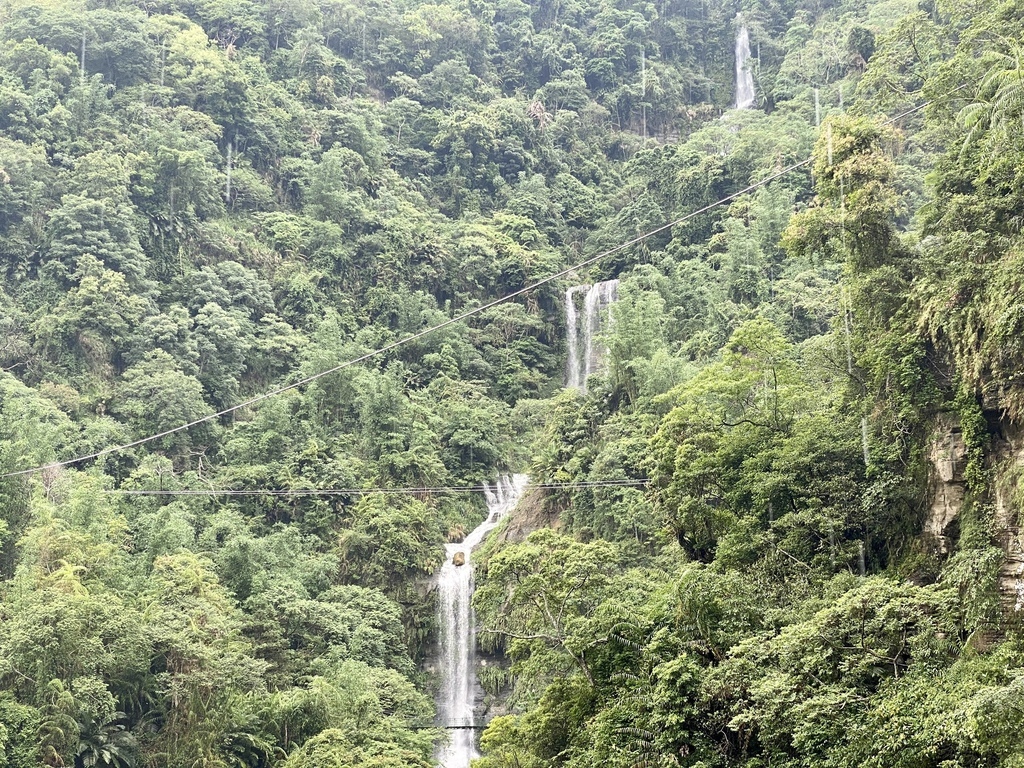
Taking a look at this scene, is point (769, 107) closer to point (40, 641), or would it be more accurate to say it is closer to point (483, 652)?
point (483, 652)

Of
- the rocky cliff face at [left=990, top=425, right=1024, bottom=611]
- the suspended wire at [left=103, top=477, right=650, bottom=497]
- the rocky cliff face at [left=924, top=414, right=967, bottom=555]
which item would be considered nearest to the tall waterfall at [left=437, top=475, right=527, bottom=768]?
the suspended wire at [left=103, top=477, right=650, bottom=497]

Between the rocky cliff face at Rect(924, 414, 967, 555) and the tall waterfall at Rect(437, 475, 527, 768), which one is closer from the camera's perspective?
the rocky cliff face at Rect(924, 414, 967, 555)

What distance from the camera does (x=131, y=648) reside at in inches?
810

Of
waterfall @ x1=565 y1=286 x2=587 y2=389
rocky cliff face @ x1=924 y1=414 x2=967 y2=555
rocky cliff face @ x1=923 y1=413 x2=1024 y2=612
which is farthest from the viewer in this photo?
waterfall @ x1=565 y1=286 x2=587 y2=389

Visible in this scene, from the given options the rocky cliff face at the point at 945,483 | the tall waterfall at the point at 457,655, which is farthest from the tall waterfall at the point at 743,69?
the rocky cliff face at the point at 945,483

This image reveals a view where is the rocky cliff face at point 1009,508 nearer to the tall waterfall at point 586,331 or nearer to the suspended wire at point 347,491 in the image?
the suspended wire at point 347,491

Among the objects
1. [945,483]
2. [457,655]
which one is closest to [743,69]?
[457,655]

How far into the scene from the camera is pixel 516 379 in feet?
116

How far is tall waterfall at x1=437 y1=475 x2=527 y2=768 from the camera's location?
25.8 metres

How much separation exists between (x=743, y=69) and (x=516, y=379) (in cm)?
2396

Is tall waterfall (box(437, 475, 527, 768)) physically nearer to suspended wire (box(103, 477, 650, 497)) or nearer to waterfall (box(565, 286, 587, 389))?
suspended wire (box(103, 477, 650, 497))

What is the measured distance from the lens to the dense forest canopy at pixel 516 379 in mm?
14594

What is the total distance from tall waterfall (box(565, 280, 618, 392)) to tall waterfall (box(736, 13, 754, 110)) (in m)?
17.9

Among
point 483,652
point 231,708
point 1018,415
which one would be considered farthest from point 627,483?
point 1018,415
